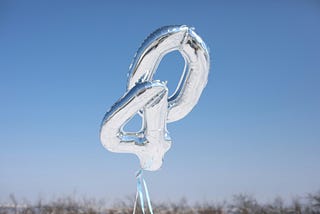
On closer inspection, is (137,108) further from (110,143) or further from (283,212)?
(283,212)

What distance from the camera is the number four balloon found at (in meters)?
2.75

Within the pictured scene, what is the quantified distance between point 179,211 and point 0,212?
13.6 ft

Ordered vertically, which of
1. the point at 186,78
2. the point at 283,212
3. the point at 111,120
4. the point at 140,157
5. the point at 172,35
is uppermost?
the point at 172,35

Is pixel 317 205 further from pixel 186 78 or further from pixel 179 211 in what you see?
pixel 186 78

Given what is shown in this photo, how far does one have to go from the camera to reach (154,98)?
2762 millimetres

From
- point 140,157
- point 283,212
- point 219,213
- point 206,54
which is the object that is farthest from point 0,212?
point 206,54

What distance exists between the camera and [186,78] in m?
2.99

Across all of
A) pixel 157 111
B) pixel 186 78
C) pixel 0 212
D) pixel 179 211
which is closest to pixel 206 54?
pixel 186 78

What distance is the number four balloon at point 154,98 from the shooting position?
2.75 meters

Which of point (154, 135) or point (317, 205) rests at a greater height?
point (154, 135)

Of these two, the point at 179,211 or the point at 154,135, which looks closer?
the point at 154,135

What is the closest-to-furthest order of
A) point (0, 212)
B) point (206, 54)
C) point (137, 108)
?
point (137, 108)
point (206, 54)
point (0, 212)

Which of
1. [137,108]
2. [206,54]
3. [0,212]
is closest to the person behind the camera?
[137,108]

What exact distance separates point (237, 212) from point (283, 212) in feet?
3.48
